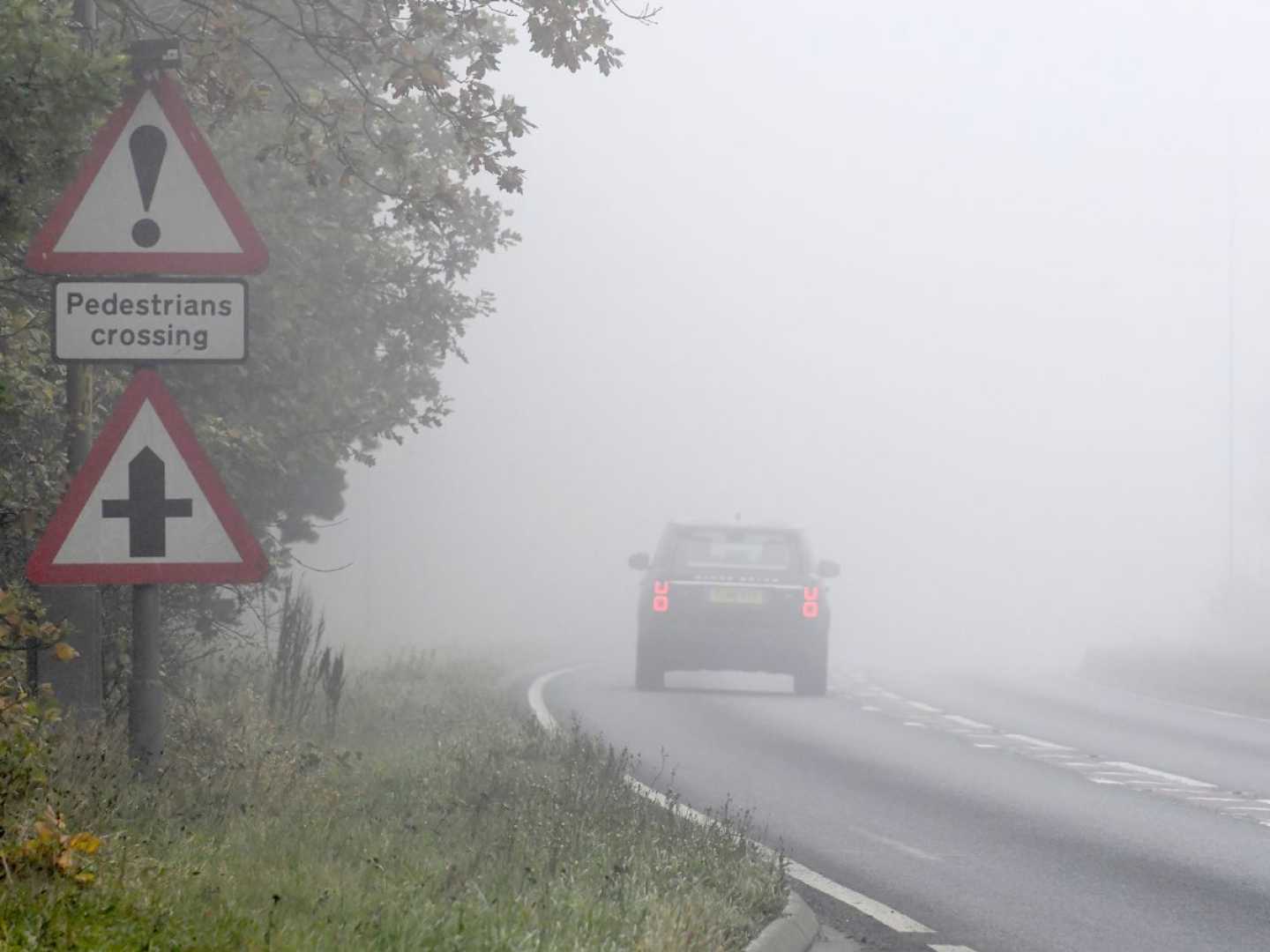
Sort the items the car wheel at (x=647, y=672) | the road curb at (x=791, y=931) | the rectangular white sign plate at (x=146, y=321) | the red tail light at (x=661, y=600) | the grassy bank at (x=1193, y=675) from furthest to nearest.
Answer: the grassy bank at (x=1193, y=675) < the car wheel at (x=647, y=672) < the red tail light at (x=661, y=600) < the road curb at (x=791, y=931) < the rectangular white sign plate at (x=146, y=321)

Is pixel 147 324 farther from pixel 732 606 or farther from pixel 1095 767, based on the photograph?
pixel 732 606

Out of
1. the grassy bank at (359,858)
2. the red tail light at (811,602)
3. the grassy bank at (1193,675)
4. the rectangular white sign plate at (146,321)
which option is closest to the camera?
the grassy bank at (359,858)

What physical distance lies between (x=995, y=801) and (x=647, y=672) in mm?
11075

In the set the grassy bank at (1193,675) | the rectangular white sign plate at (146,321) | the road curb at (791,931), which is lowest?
the grassy bank at (1193,675)

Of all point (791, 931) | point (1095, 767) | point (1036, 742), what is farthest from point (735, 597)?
point (791, 931)

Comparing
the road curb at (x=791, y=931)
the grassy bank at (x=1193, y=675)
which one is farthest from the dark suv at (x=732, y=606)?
the road curb at (x=791, y=931)

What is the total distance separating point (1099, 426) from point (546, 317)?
43966 mm

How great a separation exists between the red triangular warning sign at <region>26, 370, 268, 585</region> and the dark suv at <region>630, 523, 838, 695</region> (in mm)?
16604

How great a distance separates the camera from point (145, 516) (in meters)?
7.00

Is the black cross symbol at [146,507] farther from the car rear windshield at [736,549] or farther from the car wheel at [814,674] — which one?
the car wheel at [814,674]

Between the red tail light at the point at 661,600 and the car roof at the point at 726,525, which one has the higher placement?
the car roof at the point at 726,525

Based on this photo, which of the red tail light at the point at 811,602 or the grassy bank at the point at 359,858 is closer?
the grassy bank at the point at 359,858

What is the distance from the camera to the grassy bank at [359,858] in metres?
6.04

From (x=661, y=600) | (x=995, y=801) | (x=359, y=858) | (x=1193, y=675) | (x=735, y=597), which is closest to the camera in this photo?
(x=359, y=858)
